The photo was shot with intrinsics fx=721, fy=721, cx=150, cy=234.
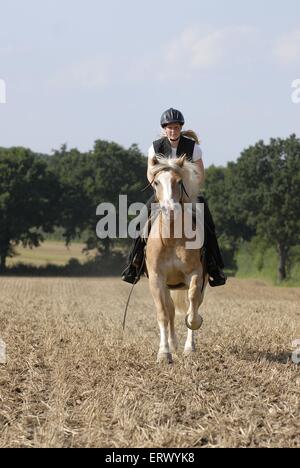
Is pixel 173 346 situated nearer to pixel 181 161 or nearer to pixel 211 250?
pixel 211 250

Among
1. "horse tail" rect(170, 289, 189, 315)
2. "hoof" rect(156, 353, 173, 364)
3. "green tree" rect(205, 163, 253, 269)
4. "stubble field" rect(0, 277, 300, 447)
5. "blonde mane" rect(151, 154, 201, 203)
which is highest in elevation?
"green tree" rect(205, 163, 253, 269)

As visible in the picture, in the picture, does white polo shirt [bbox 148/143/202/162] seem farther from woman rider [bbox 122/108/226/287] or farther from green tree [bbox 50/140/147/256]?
green tree [bbox 50/140/147/256]

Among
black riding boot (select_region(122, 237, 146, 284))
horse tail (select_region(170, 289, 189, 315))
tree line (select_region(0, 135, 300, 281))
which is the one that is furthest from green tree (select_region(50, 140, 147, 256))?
black riding boot (select_region(122, 237, 146, 284))

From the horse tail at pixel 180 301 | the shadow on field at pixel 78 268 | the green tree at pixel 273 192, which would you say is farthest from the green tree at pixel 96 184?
the horse tail at pixel 180 301

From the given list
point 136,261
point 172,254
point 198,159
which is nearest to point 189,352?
point 172,254

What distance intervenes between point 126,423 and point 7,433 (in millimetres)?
929

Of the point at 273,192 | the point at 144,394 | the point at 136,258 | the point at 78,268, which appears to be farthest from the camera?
the point at 78,268

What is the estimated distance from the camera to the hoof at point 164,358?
8539 millimetres

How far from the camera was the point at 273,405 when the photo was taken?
6266 mm

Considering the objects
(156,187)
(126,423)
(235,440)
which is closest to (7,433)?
(126,423)

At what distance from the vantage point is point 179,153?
939cm

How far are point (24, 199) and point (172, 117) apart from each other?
54702 millimetres

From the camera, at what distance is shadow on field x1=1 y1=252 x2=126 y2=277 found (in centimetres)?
6219

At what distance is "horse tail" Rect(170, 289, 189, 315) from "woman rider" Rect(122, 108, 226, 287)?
0.96 meters
